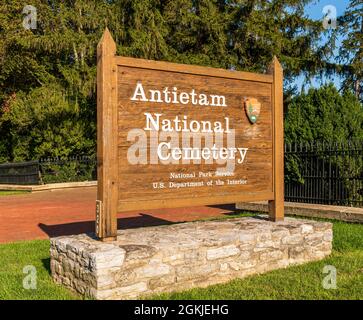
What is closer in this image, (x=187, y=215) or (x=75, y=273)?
(x=75, y=273)

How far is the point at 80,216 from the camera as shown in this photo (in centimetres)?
1037

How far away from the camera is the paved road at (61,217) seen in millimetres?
8297

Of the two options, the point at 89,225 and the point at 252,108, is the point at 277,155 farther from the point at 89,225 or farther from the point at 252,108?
the point at 89,225

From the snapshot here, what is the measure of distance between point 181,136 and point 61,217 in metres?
6.05

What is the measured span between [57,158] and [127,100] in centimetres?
1582

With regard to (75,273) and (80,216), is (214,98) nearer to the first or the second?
(75,273)

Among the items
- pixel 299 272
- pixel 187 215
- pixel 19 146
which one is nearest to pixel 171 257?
pixel 299 272

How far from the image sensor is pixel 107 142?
15.3 ft

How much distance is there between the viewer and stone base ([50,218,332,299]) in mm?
4172

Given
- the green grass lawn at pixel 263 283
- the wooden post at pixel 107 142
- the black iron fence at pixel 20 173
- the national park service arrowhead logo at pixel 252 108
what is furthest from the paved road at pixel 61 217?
the black iron fence at pixel 20 173

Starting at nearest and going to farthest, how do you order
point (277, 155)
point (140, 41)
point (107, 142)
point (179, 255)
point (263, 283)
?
point (179, 255)
point (107, 142)
point (263, 283)
point (277, 155)
point (140, 41)

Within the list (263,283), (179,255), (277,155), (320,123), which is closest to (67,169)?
(320,123)

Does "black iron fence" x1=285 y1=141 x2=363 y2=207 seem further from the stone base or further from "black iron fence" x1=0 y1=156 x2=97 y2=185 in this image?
"black iron fence" x1=0 y1=156 x2=97 y2=185

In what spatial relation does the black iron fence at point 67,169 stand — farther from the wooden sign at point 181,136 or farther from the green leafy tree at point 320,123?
the wooden sign at point 181,136
